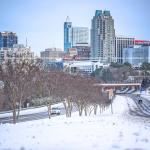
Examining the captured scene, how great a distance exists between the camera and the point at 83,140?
954 cm

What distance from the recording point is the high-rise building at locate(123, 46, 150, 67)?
159225 mm

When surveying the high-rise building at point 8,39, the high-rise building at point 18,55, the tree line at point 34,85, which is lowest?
the tree line at point 34,85

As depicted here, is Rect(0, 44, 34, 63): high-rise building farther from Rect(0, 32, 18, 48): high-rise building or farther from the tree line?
Rect(0, 32, 18, 48): high-rise building

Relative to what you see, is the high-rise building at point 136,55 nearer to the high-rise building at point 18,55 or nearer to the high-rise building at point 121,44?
the high-rise building at point 121,44

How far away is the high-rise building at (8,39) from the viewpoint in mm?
111812

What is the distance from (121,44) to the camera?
192 meters

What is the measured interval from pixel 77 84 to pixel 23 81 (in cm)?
1130

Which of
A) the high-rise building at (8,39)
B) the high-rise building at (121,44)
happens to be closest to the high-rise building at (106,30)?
the high-rise building at (121,44)

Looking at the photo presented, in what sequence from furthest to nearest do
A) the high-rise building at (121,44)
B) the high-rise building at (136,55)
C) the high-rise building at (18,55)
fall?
the high-rise building at (121,44)
the high-rise building at (136,55)
the high-rise building at (18,55)

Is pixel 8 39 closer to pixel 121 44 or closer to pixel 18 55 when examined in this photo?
pixel 18 55

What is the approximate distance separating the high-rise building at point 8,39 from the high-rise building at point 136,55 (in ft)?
192

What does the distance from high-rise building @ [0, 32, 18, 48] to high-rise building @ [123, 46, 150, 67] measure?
192ft

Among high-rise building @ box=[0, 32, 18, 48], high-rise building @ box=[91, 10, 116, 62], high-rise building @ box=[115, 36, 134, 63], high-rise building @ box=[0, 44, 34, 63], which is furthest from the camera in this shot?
high-rise building @ box=[115, 36, 134, 63]

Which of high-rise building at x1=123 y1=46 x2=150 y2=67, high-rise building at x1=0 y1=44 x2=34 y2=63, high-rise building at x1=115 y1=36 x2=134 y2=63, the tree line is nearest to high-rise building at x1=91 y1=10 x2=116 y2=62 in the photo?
high-rise building at x1=115 y1=36 x2=134 y2=63
